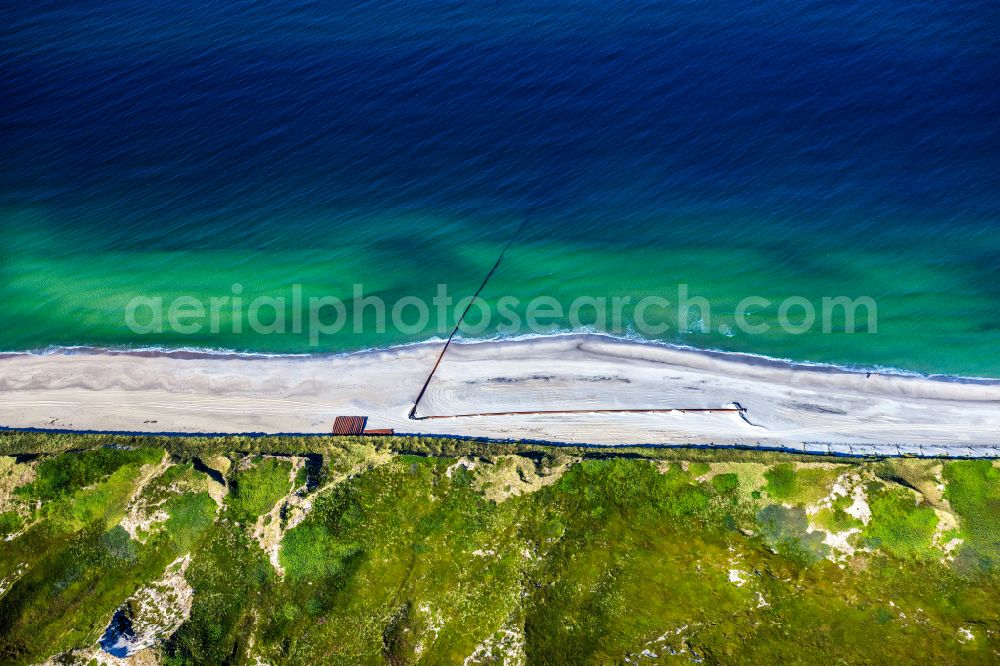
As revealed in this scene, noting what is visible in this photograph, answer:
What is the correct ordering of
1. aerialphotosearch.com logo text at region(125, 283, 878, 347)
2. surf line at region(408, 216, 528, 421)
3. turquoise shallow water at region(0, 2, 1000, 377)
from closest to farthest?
surf line at region(408, 216, 528, 421) → aerialphotosearch.com logo text at region(125, 283, 878, 347) → turquoise shallow water at region(0, 2, 1000, 377)

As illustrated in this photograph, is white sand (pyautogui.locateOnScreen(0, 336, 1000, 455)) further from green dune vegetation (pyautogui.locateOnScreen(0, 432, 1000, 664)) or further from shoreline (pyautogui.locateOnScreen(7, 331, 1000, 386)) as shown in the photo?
green dune vegetation (pyautogui.locateOnScreen(0, 432, 1000, 664))

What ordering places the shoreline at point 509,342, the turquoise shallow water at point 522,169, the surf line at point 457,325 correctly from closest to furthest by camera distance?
the surf line at point 457,325, the shoreline at point 509,342, the turquoise shallow water at point 522,169

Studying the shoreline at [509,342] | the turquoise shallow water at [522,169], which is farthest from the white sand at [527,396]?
the turquoise shallow water at [522,169]

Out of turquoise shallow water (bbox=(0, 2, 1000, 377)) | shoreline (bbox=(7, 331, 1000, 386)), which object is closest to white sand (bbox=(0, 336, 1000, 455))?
shoreline (bbox=(7, 331, 1000, 386))

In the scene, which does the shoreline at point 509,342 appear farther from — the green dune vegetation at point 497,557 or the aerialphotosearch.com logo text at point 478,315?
the green dune vegetation at point 497,557

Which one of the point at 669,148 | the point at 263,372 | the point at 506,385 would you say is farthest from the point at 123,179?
the point at 669,148

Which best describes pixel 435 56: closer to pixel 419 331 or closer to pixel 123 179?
pixel 123 179
